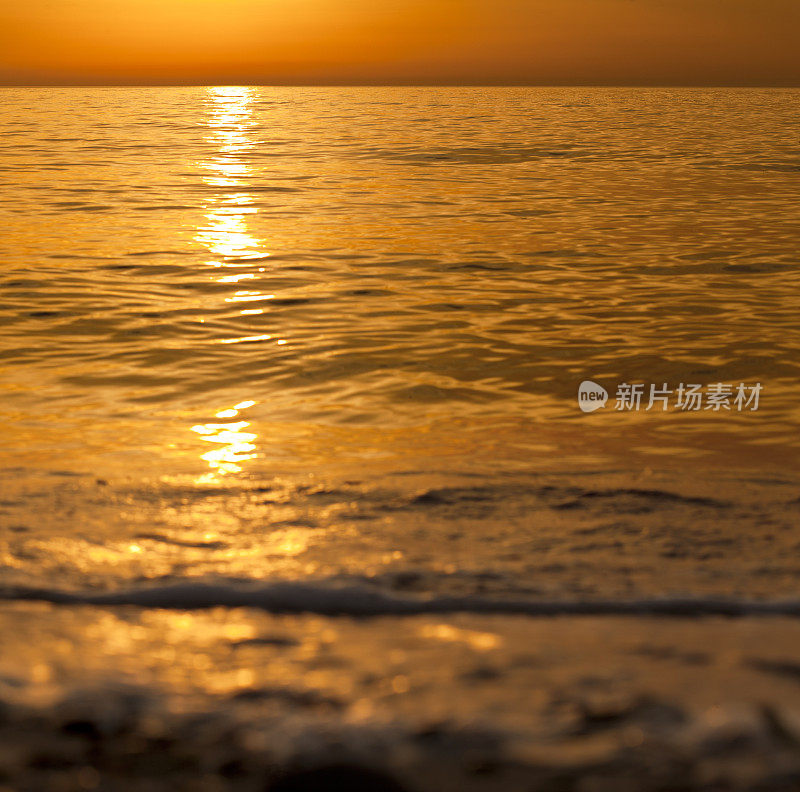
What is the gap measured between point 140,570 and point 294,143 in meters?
33.1

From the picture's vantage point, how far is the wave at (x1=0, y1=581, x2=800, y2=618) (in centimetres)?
263

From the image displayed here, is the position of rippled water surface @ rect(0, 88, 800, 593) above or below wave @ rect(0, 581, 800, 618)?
below

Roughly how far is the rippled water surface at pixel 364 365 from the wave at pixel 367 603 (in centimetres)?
12

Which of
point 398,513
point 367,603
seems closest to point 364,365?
point 398,513

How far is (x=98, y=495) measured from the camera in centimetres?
370

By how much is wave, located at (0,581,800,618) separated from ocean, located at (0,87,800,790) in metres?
0.01

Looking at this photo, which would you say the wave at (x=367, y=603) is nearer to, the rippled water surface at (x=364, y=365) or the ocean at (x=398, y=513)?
the ocean at (x=398, y=513)

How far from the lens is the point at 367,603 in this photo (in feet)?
8.86

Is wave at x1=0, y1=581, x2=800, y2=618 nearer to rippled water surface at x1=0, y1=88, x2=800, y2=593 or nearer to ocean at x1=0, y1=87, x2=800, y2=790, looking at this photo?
ocean at x1=0, y1=87, x2=800, y2=790

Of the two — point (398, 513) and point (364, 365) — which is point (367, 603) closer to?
point (398, 513)

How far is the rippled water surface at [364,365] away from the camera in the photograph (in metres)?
3.40

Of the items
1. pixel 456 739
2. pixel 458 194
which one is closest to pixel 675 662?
pixel 456 739

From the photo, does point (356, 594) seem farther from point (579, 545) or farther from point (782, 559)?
point (782, 559)

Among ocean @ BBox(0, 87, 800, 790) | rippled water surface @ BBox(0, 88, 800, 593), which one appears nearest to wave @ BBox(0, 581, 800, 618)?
ocean @ BBox(0, 87, 800, 790)
